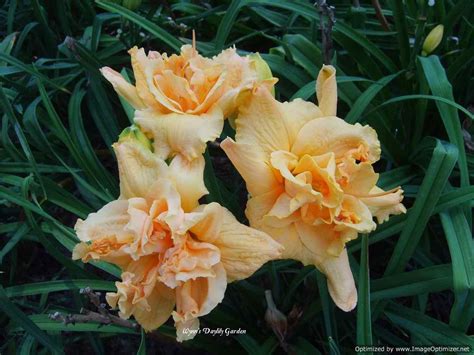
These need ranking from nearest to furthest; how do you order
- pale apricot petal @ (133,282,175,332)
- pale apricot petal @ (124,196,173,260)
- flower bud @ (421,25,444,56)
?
pale apricot petal @ (124,196,173,260)
pale apricot petal @ (133,282,175,332)
flower bud @ (421,25,444,56)

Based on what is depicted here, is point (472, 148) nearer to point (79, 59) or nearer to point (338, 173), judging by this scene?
point (338, 173)

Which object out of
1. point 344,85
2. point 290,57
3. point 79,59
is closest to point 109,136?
point 79,59

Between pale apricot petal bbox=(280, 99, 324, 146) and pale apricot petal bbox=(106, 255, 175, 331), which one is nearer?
pale apricot petal bbox=(106, 255, 175, 331)

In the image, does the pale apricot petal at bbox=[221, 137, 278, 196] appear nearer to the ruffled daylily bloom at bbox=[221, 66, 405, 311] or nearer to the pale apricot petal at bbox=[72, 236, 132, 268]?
the ruffled daylily bloom at bbox=[221, 66, 405, 311]

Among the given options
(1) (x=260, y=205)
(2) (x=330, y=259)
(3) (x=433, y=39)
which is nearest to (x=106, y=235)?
(1) (x=260, y=205)

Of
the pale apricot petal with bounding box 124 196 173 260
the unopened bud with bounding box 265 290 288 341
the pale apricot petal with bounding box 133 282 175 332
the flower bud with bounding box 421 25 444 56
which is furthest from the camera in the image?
the flower bud with bounding box 421 25 444 56

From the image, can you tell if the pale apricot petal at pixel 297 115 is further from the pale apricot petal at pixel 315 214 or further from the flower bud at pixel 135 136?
the flower bud at pixel 135 136

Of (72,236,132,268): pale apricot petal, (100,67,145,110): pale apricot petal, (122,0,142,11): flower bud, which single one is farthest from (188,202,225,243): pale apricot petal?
(122,0,142,11): flower bud
